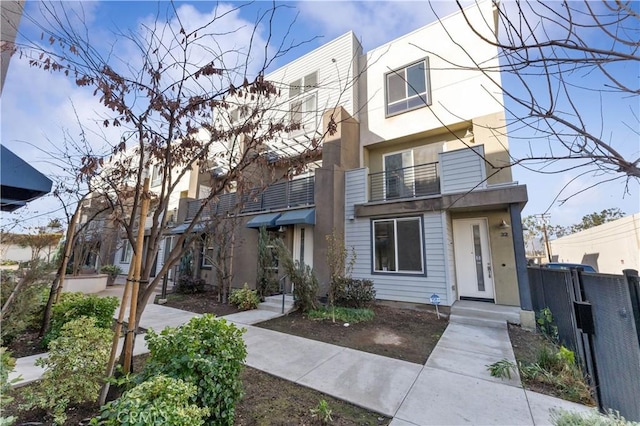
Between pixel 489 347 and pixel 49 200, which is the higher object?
pixel 49 200

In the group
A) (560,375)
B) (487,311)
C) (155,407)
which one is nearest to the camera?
(155,407)

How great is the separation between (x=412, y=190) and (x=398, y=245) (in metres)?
2.33

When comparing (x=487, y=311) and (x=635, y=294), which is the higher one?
(x=635, y=294)

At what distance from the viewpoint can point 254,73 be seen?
3.59m

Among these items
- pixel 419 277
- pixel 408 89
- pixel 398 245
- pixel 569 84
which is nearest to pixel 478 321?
→ pixel 419 277

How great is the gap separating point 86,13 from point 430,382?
6.67 m

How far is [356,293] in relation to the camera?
8.17m

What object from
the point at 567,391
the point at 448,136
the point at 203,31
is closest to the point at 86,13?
the point at 203,31

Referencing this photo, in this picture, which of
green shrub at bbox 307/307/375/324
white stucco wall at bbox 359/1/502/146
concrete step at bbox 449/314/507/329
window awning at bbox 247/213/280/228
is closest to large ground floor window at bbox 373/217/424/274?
concrete step at bbox 449/314/507/329

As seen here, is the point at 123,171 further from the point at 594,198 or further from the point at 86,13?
the point at 594,198

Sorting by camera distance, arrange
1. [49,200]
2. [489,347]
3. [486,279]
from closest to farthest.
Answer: [489,347], [49,200], [486,279]

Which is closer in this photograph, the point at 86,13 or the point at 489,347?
the point at 86,13

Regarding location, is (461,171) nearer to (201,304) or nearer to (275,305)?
(275,305)

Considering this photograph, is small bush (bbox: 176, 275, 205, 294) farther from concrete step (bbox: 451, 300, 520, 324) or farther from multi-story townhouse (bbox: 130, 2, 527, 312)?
concrete step (bbox: 451, 300, 520, 324)
